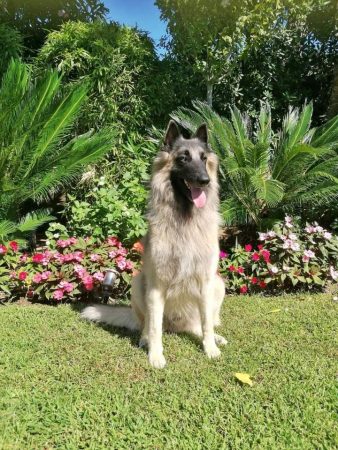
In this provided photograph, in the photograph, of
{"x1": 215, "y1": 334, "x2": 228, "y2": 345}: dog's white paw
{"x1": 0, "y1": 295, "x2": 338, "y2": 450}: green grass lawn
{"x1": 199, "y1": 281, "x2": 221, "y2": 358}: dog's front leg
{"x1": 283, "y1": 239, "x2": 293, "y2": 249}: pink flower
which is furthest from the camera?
{"x1": 283, "y1": 239, "x2": 293, "y2": 249}: pink flower

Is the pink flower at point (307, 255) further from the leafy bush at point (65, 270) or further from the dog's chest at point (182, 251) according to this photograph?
the leafy bush at point (65, 270)

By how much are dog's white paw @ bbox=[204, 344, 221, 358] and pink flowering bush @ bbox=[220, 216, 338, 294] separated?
1.83m

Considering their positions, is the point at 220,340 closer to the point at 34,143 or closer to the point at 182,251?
the point at 182,251

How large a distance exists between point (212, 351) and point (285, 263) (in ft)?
6.87

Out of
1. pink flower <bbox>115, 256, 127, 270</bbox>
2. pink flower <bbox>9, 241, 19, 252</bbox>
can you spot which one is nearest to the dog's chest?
pink flower <bbox>115, 256, 127, 270</bbox>

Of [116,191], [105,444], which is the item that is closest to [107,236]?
[116,191]

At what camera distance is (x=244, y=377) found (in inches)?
115

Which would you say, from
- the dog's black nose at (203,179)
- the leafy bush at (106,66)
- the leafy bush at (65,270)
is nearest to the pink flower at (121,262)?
the leafy bush at (65,270)

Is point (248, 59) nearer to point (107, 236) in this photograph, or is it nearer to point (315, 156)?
point (315, 156)

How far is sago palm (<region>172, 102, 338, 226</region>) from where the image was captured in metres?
5.50

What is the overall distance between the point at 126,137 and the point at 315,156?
119 inches

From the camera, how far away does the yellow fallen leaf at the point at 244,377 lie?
9.41ft

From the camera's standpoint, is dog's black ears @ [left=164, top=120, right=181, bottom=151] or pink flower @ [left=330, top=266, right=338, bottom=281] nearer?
dog's black ears @ [left=164, top=120, right=181, bottom=151]

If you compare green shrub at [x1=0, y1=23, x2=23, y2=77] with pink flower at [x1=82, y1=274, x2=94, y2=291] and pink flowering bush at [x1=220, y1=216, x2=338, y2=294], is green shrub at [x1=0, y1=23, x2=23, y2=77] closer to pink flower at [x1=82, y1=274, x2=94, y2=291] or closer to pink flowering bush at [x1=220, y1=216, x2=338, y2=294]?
pink flower at [x1=82, y1=274, x2=94, y2=291]
